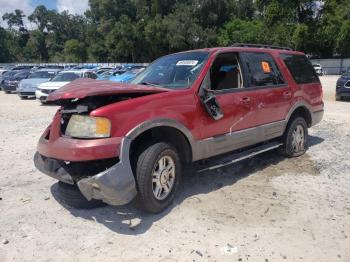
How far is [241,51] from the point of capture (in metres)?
5.99

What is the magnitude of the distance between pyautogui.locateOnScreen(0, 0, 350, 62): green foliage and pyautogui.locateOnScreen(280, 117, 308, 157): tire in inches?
1755

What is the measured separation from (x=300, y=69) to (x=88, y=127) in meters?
4.46

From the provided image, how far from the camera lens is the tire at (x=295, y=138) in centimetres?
692

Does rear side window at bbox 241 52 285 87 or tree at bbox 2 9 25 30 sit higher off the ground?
tree at bbox 2 9 25 30

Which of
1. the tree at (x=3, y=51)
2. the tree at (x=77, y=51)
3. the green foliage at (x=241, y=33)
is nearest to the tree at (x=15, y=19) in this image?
the tree at (x=3, y=51)

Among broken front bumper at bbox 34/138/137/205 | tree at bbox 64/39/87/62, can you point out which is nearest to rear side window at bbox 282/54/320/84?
broken front bumper at bbox 34/138/137/205

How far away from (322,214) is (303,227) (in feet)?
1.53

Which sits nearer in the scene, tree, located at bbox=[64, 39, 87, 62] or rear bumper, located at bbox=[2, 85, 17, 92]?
rear bumper, located at bbox=[2, 85, 17, 92]

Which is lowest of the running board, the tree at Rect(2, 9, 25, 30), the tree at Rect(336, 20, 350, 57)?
the running board

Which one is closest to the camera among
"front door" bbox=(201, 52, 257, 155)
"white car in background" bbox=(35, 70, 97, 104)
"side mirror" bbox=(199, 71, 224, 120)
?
"side mirror" bbox=(199, 71, 224, 120)

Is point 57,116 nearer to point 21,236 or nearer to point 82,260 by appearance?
point 21,236

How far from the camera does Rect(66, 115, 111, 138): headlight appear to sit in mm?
4180

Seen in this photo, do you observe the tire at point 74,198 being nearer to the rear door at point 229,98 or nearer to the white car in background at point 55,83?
the rear door at point 229,98

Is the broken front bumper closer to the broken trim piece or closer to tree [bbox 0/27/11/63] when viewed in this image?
the broken trim piece
